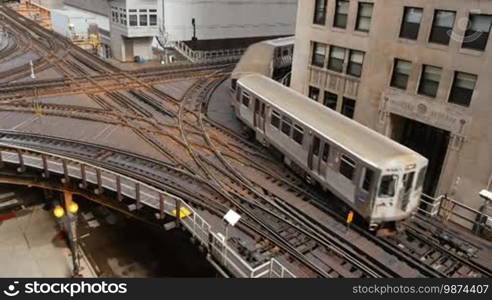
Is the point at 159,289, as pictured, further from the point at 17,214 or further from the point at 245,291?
the point at 17,214

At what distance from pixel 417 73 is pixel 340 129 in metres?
6.11

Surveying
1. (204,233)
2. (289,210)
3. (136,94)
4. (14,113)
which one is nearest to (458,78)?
(289,210)

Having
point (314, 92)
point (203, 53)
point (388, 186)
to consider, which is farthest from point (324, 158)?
point (203, 53)

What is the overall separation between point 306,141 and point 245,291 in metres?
6.87

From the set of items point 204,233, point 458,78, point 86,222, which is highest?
point 458,78

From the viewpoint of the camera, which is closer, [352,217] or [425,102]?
[352,217]

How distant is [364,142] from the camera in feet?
46.0

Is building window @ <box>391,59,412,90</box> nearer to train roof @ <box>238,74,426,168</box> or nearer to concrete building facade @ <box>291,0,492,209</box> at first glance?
concrete building facade @ <box>291,0,492,209</box>

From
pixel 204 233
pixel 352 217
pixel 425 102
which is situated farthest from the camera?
pixel 425 102

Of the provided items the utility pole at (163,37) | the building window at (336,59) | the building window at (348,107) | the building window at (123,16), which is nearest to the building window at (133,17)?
the building window at (123,16)

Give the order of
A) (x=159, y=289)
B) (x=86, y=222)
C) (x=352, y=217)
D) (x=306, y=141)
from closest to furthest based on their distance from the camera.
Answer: (x=159, y=289)
(x=352, y=217)
(x=306, y=141)
(x=86, y=222)

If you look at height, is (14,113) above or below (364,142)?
below

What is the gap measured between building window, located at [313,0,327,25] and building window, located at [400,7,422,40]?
4.82 m

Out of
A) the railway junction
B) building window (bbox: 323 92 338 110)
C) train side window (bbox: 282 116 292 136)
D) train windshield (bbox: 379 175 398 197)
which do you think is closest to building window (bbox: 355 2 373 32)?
building window (bbox: 323 92 338 110)
